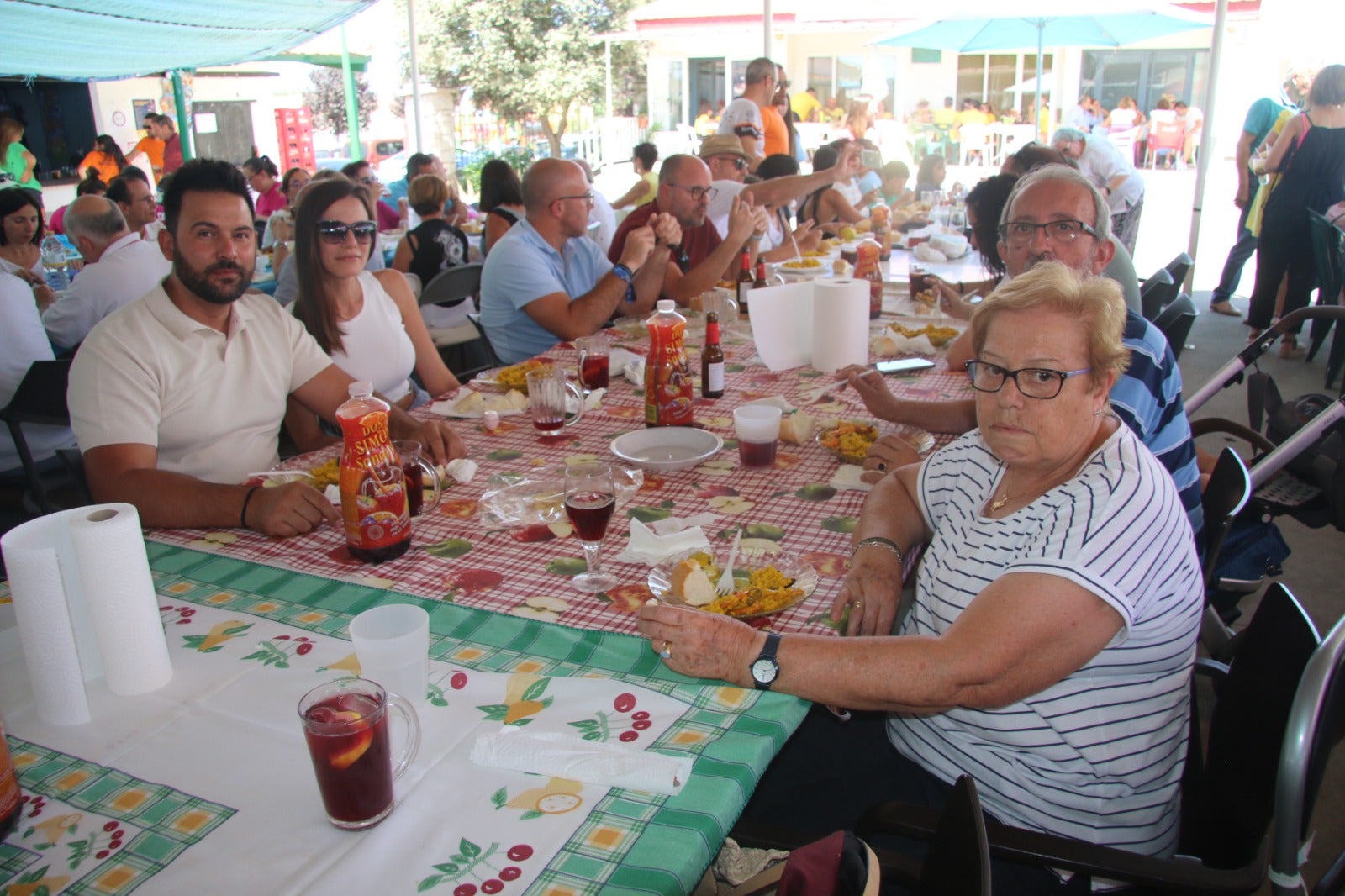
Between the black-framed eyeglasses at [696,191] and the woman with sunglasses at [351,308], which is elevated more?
the black-framed eyeglasses at [696,191]

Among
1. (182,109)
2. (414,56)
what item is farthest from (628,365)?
(182,109)

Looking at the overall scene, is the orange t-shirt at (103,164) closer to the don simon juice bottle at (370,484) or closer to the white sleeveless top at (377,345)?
the white sleeveless top at (377,345)

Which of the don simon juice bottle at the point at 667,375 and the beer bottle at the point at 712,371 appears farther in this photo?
the beer bottle at the point at 712,371

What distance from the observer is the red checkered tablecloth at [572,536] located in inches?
62.7

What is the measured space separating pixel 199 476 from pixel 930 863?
209 centimetres

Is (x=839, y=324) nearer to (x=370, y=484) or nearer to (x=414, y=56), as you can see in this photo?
(x=370, y=484)

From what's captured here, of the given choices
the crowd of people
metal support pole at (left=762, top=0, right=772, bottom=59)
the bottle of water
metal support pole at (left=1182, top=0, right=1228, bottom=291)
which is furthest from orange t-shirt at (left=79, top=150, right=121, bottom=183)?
metal support pole at (left=1182, top=0, right=1228, bottom=291)

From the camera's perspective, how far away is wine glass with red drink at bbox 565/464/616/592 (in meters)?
1.59

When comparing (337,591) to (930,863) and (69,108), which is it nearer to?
(930,863)

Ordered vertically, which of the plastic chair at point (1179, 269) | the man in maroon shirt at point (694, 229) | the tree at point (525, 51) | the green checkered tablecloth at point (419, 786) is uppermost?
the tree at point (525, 51)

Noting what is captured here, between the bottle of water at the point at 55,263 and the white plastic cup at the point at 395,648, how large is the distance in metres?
5.92

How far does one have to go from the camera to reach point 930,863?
3.43ft

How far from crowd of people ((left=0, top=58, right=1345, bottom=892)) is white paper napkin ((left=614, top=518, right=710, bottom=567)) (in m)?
0.29

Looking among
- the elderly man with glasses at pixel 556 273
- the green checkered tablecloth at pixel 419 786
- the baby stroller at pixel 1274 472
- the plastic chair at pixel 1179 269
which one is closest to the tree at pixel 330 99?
the elderly man with glasses at pixel 556 273
